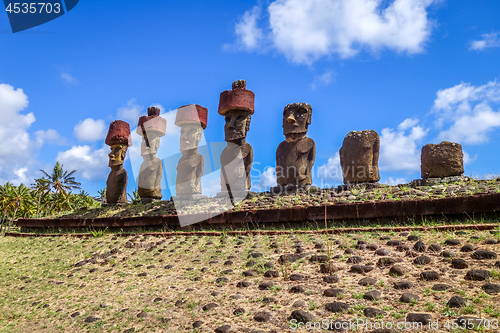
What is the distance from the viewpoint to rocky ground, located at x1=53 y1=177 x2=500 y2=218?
20.2ft

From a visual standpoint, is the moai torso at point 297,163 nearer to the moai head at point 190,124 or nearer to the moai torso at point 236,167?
the moai torso at point 236,167

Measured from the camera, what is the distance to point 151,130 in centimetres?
1168

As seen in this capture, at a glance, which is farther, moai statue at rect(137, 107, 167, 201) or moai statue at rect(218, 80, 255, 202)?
moai statue at rect(137, 107, 167, 201)

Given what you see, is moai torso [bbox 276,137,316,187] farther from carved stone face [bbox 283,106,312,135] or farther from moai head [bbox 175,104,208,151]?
moai head [bbox 175,104,208,151]

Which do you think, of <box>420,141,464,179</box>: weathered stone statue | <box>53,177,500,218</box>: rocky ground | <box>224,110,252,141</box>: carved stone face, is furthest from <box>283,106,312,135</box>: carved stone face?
<box>420,141,464,179</box>: weathered stone statue

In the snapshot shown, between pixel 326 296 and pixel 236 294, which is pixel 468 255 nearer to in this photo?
pixel 326 296

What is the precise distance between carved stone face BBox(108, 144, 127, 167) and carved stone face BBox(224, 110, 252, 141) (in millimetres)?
4315

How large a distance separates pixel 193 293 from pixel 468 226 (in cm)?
336

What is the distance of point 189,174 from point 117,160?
10.4 ft

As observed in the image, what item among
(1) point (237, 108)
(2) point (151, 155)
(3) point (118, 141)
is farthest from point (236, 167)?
(3) point (118, 141)

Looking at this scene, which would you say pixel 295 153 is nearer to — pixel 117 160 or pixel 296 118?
pixel 296 118

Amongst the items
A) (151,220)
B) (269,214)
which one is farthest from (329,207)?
(151,220)

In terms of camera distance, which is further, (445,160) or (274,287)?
(445,160)

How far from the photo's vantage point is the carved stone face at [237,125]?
30.3 feet
